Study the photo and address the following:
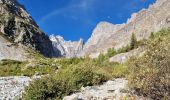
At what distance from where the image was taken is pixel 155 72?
59.0 feet

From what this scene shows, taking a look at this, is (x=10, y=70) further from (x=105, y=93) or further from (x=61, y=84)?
(x=105, y=93)

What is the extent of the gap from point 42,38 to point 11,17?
33106mm

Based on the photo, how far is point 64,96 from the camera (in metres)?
23.0

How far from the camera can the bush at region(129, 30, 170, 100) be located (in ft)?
59.0

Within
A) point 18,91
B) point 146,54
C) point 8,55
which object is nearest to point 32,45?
point 8,55

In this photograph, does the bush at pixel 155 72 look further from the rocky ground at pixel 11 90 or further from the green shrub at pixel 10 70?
the green shrub at pixel 10 70

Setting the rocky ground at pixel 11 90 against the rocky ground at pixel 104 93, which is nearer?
the rocky ground at pixel 104 93

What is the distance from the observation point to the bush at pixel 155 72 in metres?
18.0

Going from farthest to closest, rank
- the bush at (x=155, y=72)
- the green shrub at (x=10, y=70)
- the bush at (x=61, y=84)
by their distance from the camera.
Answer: the green shrub at (x=10, y=70) → the bush at (x=61, y=84) → the bush at (x=155, y=72)

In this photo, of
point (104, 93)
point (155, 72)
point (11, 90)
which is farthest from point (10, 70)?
point (155, 72)

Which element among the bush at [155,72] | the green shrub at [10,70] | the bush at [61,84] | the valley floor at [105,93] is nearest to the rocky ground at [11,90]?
the bush at [61,84]

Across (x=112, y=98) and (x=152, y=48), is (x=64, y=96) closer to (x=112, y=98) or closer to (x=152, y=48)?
(x=112, y=98)

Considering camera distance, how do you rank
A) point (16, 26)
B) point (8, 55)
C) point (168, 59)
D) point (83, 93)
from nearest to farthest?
point (168, 59) → point (83, 93) → point (8, 55) → point (16, 26)

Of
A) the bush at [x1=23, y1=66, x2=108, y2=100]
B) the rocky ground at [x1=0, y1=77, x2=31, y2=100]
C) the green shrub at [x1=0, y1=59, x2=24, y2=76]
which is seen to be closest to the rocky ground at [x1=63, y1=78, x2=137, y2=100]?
the bush at [x1=23, y1=66, x2=108, y2=100]
